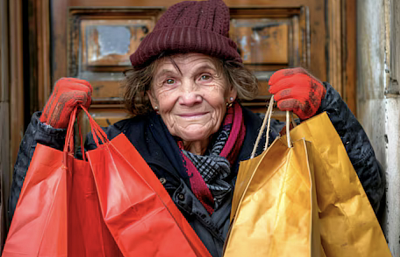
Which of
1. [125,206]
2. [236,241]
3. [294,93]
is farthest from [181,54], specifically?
[236,241]

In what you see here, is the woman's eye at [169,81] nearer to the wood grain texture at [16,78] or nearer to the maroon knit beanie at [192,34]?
the maroon knit beanie at [192,34]

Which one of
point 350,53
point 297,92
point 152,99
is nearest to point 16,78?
point 152,99

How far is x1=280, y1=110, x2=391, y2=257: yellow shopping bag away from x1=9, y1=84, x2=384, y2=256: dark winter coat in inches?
8.5

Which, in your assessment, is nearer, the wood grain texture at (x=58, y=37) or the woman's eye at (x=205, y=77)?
the woman's eye at (x=205, y=77)

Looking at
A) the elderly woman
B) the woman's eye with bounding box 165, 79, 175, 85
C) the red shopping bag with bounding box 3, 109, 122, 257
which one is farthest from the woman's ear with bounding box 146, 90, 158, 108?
the red shopping bag with bounding box 3, 109, 122, 257

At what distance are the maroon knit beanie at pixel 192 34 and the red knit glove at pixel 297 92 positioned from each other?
326 millimetres

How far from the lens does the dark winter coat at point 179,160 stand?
1.28m

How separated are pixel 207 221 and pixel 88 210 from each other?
1.49 feet

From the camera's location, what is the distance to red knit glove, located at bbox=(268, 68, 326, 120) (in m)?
1.19

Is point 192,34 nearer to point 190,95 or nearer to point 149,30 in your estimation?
point 190,95

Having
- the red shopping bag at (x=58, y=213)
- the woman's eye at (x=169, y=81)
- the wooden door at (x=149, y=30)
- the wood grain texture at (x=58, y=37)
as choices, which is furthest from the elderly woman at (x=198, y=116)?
the wood grain texture at (x=58, y=37)

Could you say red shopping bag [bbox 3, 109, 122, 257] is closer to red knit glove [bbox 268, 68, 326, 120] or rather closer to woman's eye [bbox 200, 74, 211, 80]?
woman's eye [bbox 200, 74, 211, 80]

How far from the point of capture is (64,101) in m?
1.25

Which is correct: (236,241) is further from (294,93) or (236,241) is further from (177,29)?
(177,29)
